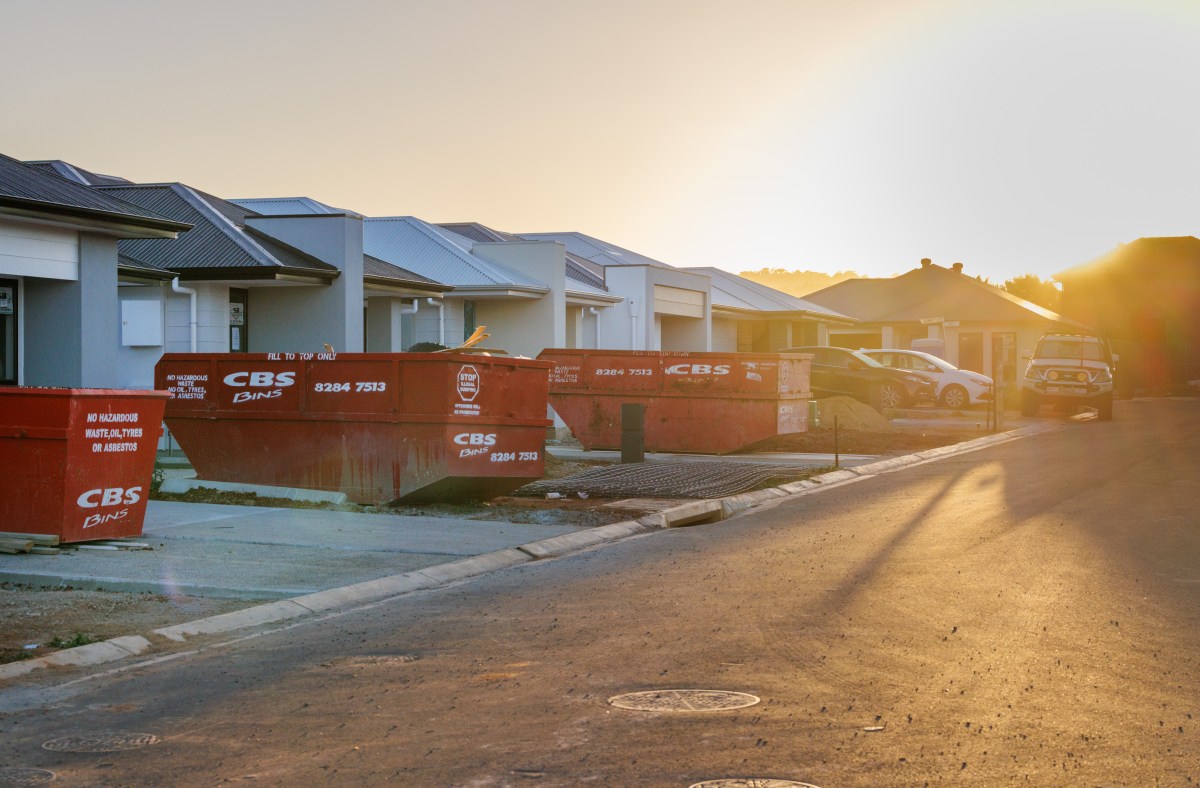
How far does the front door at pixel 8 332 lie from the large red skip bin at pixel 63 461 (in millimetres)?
5935

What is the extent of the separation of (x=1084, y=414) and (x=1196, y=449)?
16.7m

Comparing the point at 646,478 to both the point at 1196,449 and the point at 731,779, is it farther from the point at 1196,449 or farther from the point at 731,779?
the point at 731,779

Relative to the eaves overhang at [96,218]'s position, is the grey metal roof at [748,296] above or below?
above

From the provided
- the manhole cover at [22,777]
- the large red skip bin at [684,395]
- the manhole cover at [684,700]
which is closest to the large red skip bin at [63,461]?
the manhole cover at [22,777]

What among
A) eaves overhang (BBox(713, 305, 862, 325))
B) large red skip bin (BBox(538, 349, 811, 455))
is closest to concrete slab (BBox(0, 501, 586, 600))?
large red skip bin (BBox(538, 349, 811, 455))

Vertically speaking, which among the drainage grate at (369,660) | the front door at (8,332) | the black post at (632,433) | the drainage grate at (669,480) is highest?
the front door at (8,332)

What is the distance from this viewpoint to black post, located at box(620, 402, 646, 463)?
874 inches

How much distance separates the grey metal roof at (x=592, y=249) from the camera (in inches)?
1773

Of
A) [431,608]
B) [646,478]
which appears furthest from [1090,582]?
[646,478]

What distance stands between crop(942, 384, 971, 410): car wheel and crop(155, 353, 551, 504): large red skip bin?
25.3m

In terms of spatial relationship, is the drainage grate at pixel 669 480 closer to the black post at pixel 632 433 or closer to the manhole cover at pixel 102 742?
the black post at pixel 632 433

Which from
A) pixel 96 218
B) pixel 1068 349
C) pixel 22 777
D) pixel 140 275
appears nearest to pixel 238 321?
pixel 140 275

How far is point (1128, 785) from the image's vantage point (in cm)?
503

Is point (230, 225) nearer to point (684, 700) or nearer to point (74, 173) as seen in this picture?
point (74, 173)
